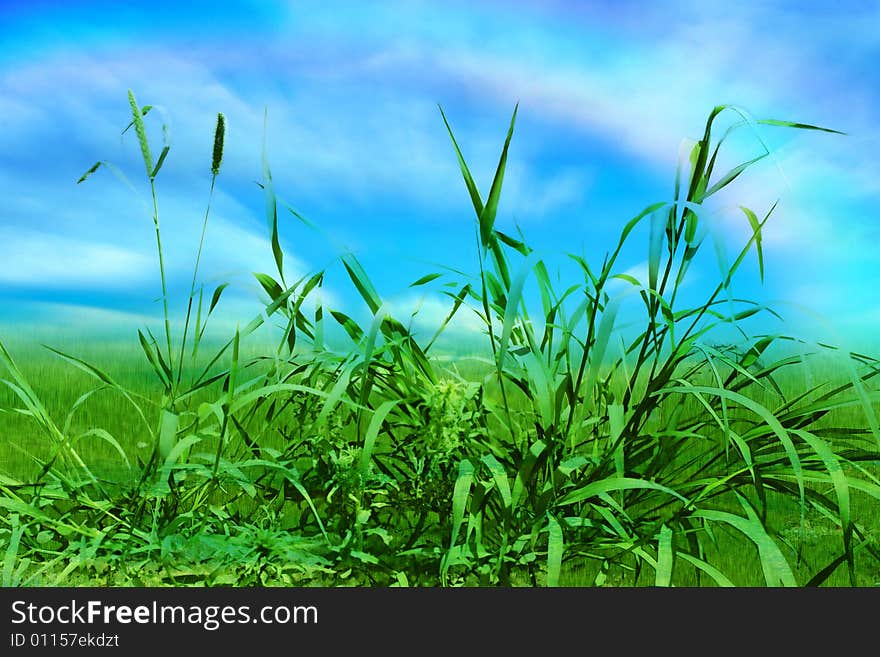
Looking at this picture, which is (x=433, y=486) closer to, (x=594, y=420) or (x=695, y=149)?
(x=594, y=420)

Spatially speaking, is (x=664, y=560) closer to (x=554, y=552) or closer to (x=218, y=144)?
(x=554, y=552)

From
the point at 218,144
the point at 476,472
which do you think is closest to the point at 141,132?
the point at 218,144

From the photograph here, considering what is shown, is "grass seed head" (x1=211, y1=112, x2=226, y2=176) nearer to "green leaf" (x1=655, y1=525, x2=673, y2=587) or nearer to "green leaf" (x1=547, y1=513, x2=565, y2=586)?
"green leaf" (x1=547, y1=513, x2=565, y2=586)

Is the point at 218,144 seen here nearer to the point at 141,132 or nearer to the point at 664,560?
the point at 141,132

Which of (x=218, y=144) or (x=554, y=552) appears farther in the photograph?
(x=218, y=144)

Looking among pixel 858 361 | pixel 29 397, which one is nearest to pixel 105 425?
pixel 29 397

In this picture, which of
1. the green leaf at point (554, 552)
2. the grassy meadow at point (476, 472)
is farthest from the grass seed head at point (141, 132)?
the green leaf at point (554, 552)

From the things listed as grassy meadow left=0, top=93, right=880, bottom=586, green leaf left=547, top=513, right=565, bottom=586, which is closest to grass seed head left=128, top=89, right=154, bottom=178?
grassy meadow left=0, top=93, right=880, bottom=586

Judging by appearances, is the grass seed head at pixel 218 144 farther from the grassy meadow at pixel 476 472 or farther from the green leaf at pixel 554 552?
the green leaf at pixel 554 552

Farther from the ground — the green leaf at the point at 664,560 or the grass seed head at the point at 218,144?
the grass seed head at the point at 218,144

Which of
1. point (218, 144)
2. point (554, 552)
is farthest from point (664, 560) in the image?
point (218, 144)

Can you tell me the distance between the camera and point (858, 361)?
2141mm

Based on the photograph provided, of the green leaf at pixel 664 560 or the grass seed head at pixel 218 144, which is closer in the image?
the green leaf at pixel 664 560

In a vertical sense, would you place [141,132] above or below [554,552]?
above
